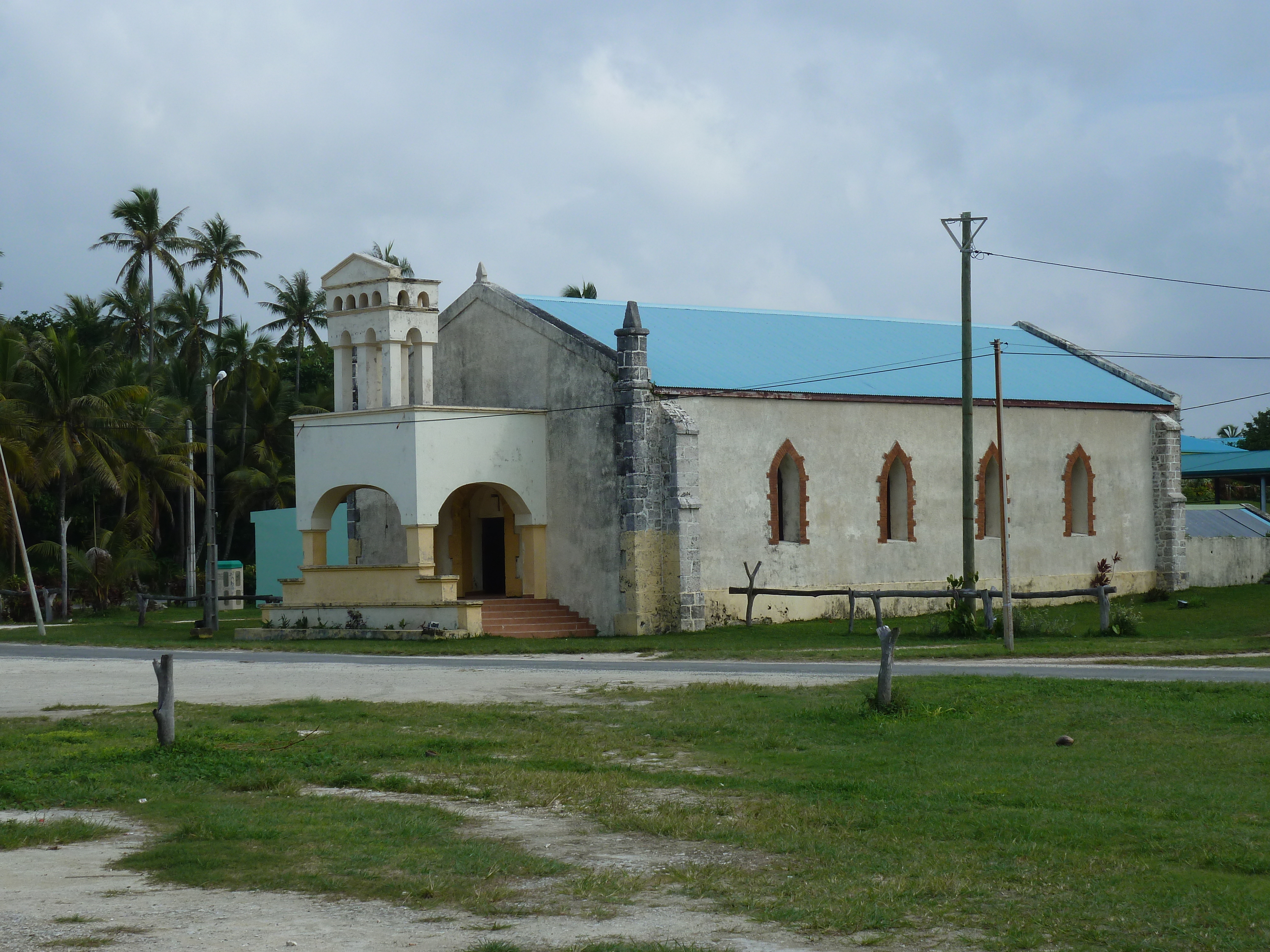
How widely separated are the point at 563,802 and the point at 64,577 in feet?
120

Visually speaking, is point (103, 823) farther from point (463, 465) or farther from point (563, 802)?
point (463, 465)

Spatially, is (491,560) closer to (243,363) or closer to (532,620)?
(532,620)

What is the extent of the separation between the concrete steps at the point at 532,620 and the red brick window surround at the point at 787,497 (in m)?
4.73

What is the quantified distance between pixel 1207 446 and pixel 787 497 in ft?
128

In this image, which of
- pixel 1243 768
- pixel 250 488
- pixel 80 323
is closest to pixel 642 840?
pixel 1243 768

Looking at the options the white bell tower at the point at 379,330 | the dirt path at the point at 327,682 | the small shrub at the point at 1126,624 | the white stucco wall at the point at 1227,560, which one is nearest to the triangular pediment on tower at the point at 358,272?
the white bell tower at the point at 379,330

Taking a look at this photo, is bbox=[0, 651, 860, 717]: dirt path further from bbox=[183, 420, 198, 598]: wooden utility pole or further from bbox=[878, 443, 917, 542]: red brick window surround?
bbox=[183, 420, 198, 598]: wooden utility pole

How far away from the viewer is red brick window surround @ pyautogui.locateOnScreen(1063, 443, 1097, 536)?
40.4m

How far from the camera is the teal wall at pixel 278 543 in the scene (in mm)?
50281

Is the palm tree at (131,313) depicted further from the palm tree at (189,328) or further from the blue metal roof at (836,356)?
the blue metal roof at (836,356)

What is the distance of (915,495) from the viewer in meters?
37.4

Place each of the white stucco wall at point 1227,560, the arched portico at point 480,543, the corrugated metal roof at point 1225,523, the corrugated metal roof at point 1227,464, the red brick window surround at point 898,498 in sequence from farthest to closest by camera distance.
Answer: the corrugated metal roof at point 1227,464 → the corrugated metal roof at point 1225,523 → the white stucco wall at point 1227,560 → the red brick window surround at point 898,498 → the arched portico at point 480,543

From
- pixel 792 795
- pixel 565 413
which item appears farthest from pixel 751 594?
pixel 792 795

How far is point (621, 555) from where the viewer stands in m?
33.0
